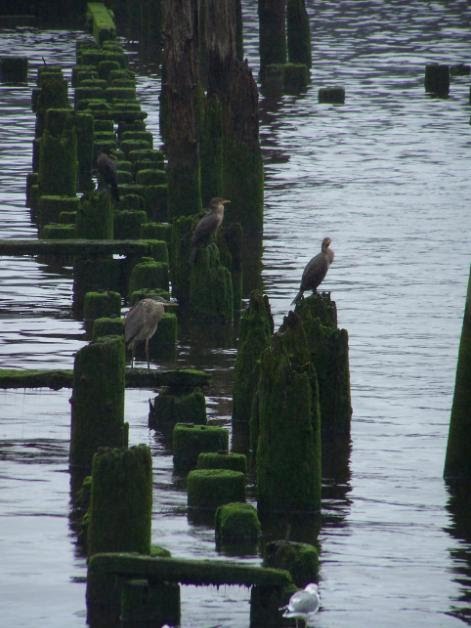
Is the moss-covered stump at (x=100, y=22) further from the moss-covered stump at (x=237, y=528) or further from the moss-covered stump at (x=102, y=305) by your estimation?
the moss-covered stump at (x=237, y=528)

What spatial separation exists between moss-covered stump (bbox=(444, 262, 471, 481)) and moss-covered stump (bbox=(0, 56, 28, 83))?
103 ft

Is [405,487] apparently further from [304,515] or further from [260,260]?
[260,260]

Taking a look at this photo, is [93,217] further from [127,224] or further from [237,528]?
[237,528]

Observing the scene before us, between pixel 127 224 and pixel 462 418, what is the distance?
10.7 metres

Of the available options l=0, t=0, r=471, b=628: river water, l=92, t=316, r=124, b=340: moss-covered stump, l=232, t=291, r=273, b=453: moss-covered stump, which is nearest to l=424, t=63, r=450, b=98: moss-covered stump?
l=0, t=0, r=471, b=628: river water

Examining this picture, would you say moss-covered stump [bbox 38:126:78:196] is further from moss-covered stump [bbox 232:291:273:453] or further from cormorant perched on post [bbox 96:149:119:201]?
moss-covered stump [bbox 232:291:273:453]

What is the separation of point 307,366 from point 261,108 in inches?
1136

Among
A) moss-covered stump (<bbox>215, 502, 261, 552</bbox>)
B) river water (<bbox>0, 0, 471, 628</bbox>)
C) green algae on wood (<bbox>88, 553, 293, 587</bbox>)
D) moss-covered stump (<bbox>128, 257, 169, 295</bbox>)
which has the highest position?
green algae on wood (<bbox>88, 553, 293, 587</bbox>)

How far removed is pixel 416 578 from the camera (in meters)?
13.8

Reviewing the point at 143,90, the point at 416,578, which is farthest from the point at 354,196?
the point at 416,578

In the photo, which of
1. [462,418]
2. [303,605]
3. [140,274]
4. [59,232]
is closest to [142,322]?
[140,274]

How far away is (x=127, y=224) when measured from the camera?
26.0 metres

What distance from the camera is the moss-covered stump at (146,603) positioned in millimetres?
12562

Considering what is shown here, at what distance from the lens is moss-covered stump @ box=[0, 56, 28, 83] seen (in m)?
46.3
